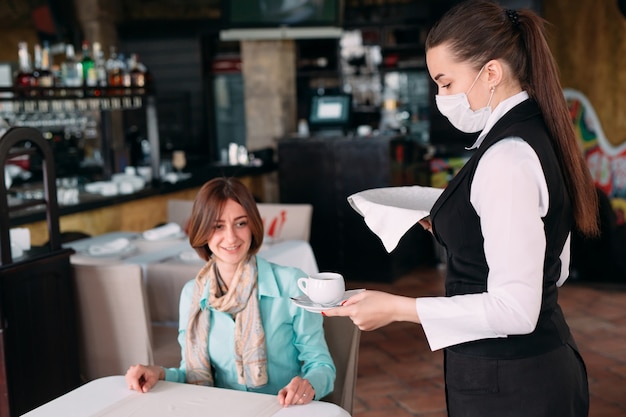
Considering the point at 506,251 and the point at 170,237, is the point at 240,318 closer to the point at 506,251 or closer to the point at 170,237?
the point at 506,251

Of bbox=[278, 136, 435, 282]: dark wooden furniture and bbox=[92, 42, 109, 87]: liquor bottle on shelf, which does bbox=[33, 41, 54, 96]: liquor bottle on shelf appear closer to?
bbox=[92, 42, 109, 87]: liquor bottle on shelf

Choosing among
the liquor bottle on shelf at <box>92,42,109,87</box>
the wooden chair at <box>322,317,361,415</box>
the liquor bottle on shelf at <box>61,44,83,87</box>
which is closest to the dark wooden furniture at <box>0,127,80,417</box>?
the wooden chair at <box>322,317,361,415</box>

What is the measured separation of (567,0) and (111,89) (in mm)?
3564

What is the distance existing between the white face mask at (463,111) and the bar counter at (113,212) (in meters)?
2.80

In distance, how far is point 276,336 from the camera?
85.7 inches

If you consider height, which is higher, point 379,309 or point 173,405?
point 379,309

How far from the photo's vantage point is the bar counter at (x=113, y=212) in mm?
4504

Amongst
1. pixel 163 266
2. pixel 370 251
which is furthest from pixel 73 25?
pixel 163 266

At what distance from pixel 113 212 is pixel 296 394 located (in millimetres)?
3657

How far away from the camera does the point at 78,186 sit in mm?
5508

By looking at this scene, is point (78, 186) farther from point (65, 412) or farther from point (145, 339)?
point (65, 412)

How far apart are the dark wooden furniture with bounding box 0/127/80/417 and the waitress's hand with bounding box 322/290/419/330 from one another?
5.89 ft

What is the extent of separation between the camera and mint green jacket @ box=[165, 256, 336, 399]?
2143mm

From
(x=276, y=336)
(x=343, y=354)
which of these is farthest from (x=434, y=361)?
(x=276, y=336)
